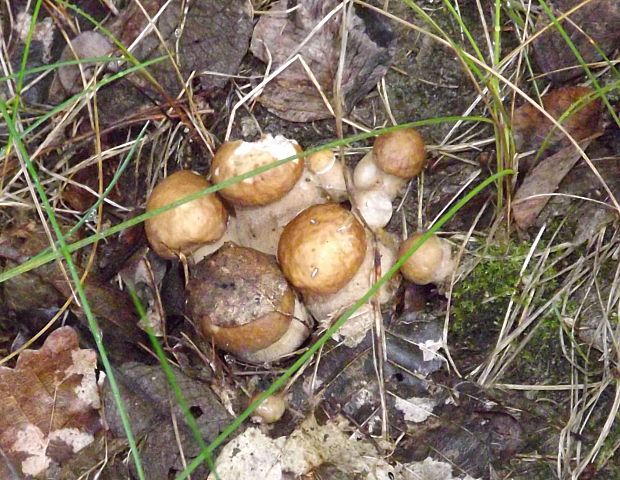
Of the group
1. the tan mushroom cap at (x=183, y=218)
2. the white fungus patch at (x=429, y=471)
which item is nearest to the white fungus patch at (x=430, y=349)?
the white fungus patch at (x=429, y=471)

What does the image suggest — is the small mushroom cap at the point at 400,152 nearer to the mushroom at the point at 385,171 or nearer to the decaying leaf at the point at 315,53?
the mushroom at the point at 385,171

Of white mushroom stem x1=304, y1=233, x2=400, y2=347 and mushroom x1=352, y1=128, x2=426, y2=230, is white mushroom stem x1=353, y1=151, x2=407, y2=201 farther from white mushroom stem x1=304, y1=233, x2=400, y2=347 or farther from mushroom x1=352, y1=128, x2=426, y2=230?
white mushroom stem x1=304, y1=233, x2=400, y2=347

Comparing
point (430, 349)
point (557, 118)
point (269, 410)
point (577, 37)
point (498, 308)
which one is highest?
point (577, 37)

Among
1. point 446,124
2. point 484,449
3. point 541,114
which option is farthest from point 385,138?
point 484,449

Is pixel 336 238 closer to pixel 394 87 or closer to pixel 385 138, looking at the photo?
pixel 385 138

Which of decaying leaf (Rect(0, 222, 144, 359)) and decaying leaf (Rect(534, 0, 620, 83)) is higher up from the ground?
decaying leaf (Rect(534, 0, 620, 83))

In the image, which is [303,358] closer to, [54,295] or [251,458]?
[251,458]

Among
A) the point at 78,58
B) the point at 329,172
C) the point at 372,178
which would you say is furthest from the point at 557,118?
the point at 78,58

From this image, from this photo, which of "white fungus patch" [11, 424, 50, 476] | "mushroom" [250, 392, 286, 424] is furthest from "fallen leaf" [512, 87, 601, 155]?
"white fungus patch" [11, 424, 50, 476]
